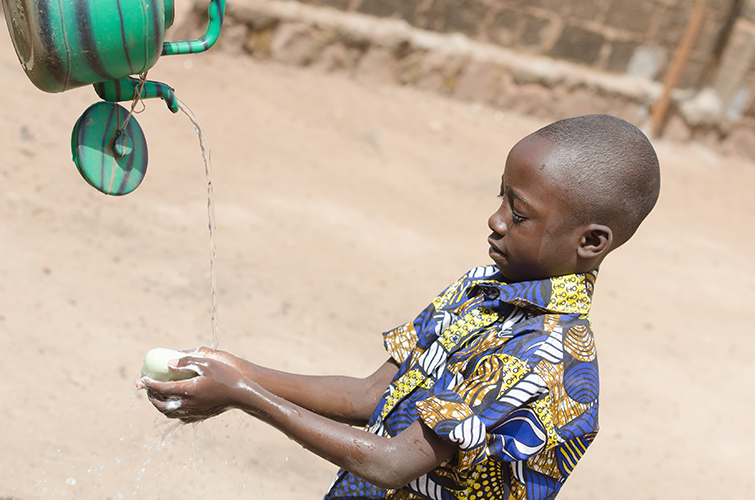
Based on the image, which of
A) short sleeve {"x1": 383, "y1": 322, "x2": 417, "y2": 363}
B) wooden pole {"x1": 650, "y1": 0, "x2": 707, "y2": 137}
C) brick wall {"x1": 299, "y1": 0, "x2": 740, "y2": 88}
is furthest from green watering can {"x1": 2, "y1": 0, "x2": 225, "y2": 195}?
wooden pole {"x1": 650, "y1": 0, "x2": 707, "y2": 137}

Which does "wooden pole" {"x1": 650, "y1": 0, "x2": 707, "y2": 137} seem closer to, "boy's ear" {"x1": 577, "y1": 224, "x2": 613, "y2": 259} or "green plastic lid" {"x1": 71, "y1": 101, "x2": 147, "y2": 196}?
"boy's ear" {"x1": 577, "y1": 224, "x2": 613, "y2": 259}

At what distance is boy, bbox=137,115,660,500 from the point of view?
115 centimetres

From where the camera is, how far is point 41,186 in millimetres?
3871

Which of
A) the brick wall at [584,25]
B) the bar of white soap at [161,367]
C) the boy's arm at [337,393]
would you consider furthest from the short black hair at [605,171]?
the brick wall at [584,25]

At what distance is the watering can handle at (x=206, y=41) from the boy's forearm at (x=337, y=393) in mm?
668

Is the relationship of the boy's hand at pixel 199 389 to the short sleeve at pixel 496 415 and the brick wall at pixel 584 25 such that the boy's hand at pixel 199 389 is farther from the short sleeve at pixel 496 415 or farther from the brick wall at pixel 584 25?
the brick wall at pixel 584 25

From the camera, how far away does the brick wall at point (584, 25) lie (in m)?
6.89

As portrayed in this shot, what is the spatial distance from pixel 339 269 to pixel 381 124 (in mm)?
2506

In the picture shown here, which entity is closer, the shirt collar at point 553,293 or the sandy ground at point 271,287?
the shirt collar at point 553,293

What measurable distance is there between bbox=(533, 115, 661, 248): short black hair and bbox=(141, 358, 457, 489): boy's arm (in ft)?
1.54

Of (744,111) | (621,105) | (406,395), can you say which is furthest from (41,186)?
(744,111)

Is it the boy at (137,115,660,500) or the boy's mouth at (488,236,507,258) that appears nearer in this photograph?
the boy at (137,115,660,500)

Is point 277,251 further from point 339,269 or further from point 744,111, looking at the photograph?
point 744,111

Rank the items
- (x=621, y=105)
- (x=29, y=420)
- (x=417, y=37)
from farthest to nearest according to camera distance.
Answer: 1. (x=621, y=105)
2. (x=417, y=37)
3. (x=29, y=420)
